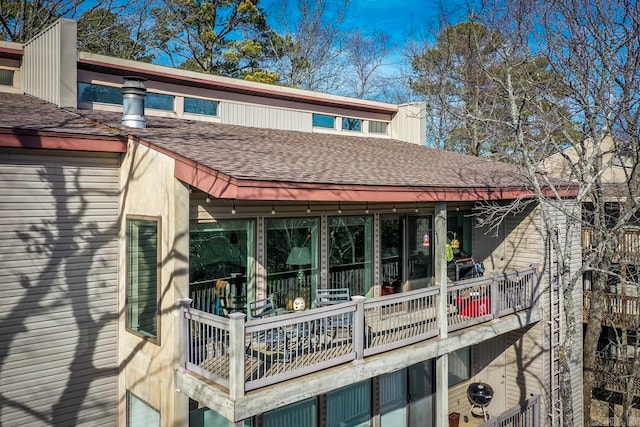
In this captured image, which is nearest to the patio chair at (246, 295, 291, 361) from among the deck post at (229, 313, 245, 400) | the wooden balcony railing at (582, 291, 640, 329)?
the deck post at (229, 313, 245, 400)

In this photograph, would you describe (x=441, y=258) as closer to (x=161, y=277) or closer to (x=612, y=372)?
(x=161, y=277)

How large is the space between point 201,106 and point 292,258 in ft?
16.7

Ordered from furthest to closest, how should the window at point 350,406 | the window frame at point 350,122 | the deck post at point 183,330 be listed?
the window frame at point 350,122
the window at point 350,406
the deck post at point 183,330

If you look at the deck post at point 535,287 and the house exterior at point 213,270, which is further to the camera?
the deck post at point 535,287

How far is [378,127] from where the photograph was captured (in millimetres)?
16484

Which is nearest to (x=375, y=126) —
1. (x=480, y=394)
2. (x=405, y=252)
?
(x=405, y=252)

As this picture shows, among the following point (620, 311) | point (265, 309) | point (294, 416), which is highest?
point (265, 309)

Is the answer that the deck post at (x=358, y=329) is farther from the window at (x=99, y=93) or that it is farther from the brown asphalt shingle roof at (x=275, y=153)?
the window at (x=99, y=93)

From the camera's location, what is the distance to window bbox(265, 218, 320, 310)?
9211 mm

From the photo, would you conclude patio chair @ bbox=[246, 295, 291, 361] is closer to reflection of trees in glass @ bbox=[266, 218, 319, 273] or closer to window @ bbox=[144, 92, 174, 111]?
reflection of trees in glass @ bbox=[266, 218, 319, 273]

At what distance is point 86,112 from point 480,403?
34.8 ft

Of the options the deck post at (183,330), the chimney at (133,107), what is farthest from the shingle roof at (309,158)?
the deck post at (183,330)

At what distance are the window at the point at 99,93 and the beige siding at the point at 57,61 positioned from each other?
0.41 metres

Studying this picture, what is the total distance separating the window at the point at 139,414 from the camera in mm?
7926
